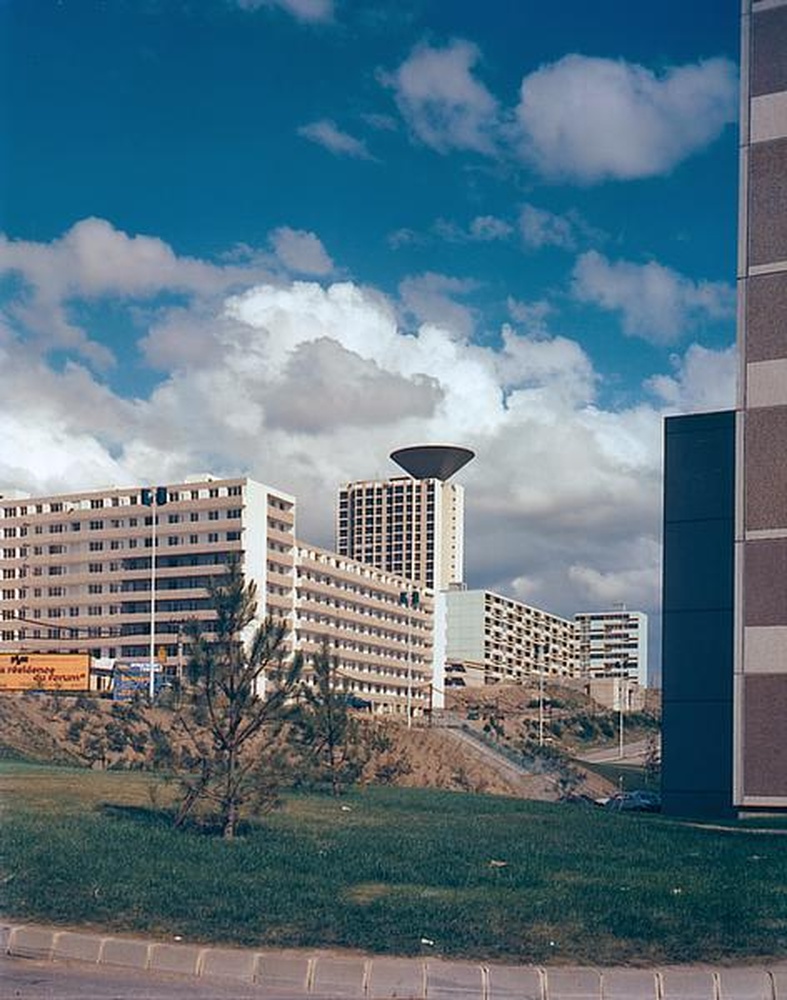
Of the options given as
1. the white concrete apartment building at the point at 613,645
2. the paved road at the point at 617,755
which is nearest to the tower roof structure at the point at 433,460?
the paved road at the point at 617,755

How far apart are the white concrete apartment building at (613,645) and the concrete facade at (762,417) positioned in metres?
86.0

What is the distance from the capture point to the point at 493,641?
82.1 meters

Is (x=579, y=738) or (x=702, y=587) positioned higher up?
(x=702, y=587)

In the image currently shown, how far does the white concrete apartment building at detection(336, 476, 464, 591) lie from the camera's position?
48.2m

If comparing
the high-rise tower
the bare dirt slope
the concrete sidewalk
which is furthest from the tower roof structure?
the concrete sidewalk

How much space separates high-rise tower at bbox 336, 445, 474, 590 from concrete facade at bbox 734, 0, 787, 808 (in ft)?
94.4

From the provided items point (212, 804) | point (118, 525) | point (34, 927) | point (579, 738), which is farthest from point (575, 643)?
point (34, 927)

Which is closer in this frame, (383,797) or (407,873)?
(407,873)

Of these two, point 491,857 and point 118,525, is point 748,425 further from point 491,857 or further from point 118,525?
point 118,525

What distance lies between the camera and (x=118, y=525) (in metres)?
32.9

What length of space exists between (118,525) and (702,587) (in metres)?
14.6

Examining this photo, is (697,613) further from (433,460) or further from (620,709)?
(620,709)

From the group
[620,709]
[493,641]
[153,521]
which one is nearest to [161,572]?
[153,521]

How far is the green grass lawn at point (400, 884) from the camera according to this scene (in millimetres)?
10531
